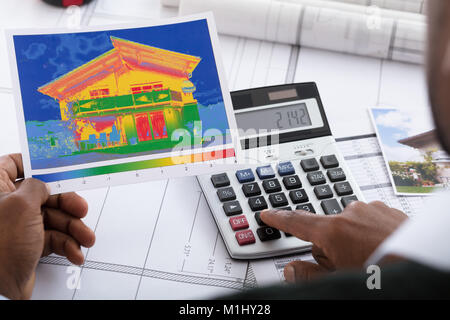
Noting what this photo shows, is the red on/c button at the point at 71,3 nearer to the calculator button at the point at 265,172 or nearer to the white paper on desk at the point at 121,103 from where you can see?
the white paper on desk at the point at 121,103

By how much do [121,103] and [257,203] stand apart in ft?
0.70

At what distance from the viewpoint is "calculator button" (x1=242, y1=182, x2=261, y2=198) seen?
25.8 inches

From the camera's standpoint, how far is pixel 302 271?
583 millimetres

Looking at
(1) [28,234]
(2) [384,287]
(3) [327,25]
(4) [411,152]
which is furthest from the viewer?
(3) [327,25]

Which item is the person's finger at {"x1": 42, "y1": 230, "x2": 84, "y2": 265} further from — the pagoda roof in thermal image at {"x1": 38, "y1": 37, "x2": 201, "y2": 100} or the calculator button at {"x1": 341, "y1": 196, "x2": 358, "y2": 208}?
the calculator button at {"x1": 341, "y1": 196, "x2": 358, "y2": 208}

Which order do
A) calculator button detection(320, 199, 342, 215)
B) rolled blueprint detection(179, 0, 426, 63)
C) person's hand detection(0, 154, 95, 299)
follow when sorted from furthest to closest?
rolled blueprint detection(179, 0, 426, 63), calculator button detection(320, 199, 342, 215), person's hand detection(0, 154, 95, 299)

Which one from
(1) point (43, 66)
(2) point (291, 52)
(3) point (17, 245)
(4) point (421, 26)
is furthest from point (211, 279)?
(4) point (421, 26)

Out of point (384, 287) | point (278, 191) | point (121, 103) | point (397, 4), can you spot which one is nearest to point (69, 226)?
point (121, 103)

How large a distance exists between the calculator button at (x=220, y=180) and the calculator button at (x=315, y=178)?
109 millimetres

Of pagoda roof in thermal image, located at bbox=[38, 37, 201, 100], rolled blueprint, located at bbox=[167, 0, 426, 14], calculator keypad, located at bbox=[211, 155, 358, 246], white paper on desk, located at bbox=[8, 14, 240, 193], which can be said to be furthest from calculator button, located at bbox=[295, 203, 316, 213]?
rolled blueprint, located at bbox=[167, 0, 426, 14]

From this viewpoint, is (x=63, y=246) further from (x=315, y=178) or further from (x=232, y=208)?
(x=315, y=178)

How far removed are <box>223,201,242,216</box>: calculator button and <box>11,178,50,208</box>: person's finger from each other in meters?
0.21

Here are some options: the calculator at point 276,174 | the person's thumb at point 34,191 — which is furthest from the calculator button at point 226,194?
the person's thumb at point 34,191
